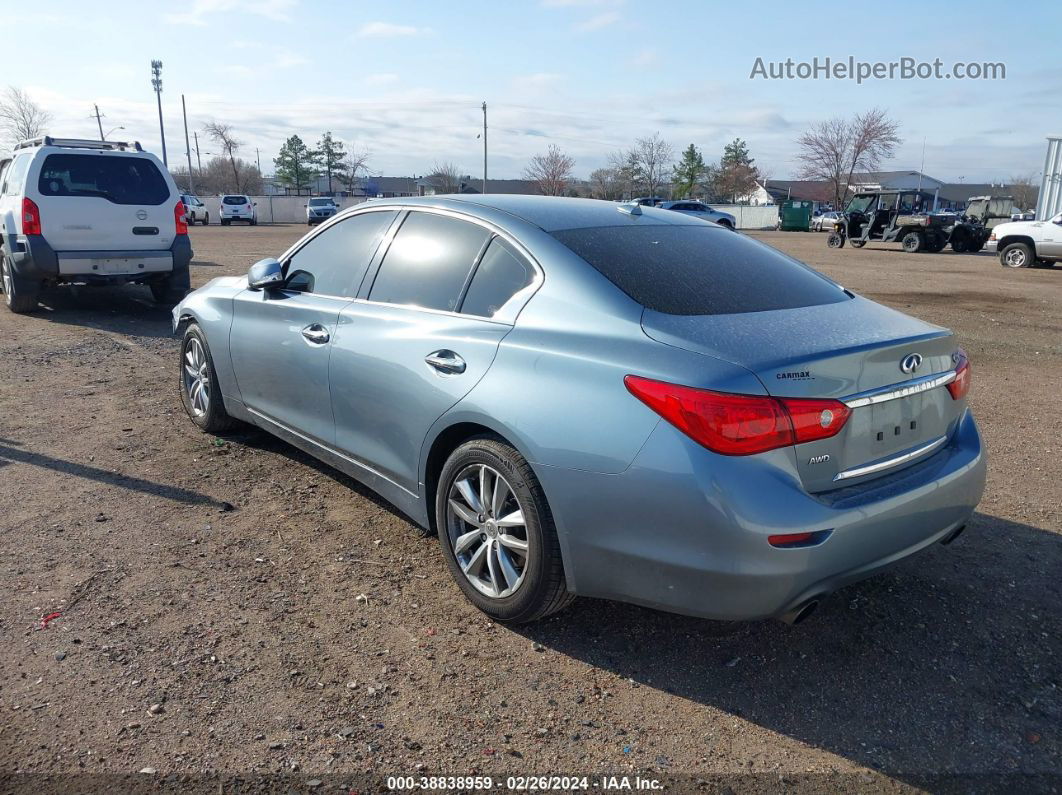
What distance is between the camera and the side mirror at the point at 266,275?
454cm

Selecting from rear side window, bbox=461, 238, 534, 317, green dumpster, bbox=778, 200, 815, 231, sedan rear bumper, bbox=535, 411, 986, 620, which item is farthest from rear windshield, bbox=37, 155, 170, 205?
green dumpster, bbox=778, 200, 815, 231

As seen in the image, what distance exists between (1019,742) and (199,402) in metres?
4.88

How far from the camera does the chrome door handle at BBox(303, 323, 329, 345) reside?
160 inches

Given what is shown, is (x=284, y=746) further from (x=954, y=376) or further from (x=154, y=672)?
(x=954, y=376)

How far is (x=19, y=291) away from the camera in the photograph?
10.2 m

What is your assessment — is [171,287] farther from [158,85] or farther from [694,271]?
[158,85]

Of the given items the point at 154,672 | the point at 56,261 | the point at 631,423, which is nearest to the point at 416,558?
the point at 154,672

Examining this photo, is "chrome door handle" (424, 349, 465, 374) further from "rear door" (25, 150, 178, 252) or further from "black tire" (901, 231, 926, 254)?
"black tire" (901, 231, 926, 254)

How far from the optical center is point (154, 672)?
2904 mm

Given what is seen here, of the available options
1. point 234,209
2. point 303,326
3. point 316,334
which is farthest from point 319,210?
point 316,334

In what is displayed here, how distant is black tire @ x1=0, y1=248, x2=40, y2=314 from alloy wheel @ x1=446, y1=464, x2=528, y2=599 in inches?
360

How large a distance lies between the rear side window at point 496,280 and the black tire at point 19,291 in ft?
29.3

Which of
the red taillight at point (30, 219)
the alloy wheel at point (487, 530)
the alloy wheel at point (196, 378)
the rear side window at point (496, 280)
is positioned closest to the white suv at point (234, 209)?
the red taillight at point (30, 219)

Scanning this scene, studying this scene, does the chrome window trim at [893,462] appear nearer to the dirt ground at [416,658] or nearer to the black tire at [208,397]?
the dirt ground at [416,658]
